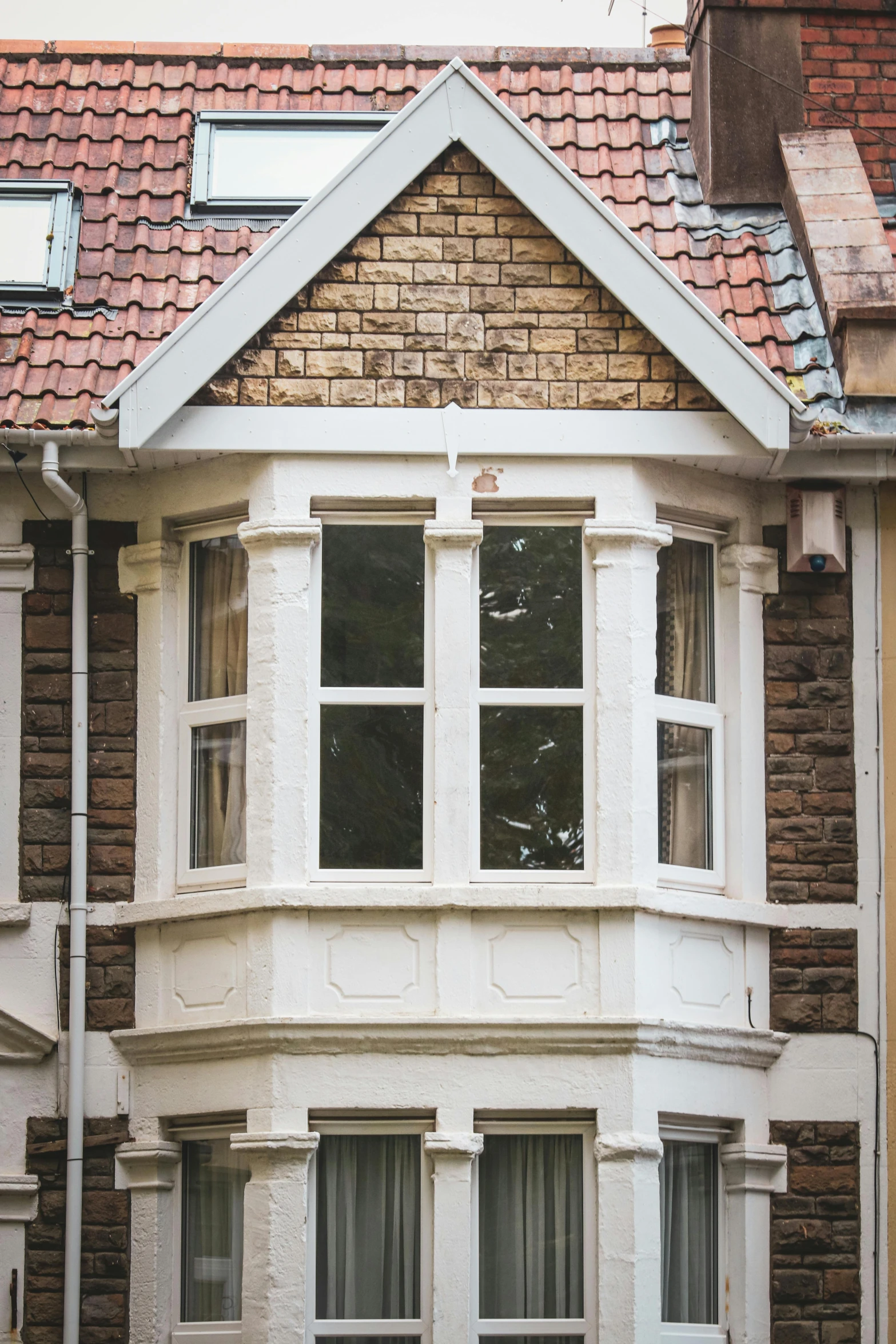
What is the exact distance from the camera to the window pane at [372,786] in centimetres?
1020

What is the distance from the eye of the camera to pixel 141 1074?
10227 mm

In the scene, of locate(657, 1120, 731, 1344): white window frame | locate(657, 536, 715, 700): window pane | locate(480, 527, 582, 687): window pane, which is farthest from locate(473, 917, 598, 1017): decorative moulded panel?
locate(657, 536, 715, 700): window pane

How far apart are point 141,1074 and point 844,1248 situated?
360cm

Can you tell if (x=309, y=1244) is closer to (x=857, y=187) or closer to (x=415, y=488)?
(x=415, y=488)

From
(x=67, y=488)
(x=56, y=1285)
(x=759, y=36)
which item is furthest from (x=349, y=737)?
(x=759, y=36)

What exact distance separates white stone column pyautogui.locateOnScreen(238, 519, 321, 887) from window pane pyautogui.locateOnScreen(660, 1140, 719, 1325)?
2.38m

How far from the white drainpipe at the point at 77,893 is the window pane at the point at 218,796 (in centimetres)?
58

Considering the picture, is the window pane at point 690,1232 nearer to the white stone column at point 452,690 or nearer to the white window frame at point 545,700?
the white window frame at point 545,700

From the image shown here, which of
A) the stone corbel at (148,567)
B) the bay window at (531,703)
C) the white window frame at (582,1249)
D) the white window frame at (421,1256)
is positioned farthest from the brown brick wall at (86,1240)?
the stone corbel at (148,567)

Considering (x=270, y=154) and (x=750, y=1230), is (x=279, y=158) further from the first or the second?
(x=750, y=1230)

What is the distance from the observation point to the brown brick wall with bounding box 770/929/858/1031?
10320mm

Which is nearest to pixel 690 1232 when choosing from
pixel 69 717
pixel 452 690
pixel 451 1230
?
pixel 451 1230

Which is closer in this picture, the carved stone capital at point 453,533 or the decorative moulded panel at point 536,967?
the decorative moulded panel at point 536,967

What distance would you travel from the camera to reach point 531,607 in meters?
10.5
